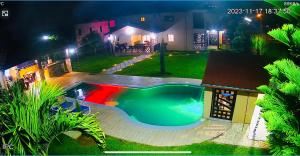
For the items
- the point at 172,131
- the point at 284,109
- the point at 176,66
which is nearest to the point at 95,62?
the point at 176,66

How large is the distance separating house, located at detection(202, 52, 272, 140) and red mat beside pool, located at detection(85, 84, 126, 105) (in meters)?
9.59

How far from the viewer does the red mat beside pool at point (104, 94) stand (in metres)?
25.3

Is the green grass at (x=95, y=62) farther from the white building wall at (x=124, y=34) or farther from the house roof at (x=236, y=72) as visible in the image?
the house roof at (x=236, y=72)

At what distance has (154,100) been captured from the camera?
25719 mm

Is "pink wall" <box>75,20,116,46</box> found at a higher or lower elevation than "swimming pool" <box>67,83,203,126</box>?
higher

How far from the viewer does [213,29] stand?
3900 cm

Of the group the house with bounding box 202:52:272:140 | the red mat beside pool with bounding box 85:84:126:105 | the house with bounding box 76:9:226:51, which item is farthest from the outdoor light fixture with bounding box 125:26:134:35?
the house with bounding box 202:52:272:140

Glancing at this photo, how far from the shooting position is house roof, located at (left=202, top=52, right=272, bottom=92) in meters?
17.6

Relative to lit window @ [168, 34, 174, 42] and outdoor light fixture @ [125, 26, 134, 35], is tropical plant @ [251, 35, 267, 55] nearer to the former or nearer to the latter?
lit window @ [168, 34, 174, 42]

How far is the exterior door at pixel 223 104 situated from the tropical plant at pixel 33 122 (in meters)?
12.0

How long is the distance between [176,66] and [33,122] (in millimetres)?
26420

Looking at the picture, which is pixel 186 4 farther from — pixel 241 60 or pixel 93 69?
pixel 241 60

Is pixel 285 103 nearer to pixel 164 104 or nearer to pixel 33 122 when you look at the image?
pixel 33 122

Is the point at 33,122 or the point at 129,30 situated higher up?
the point at 129,30
